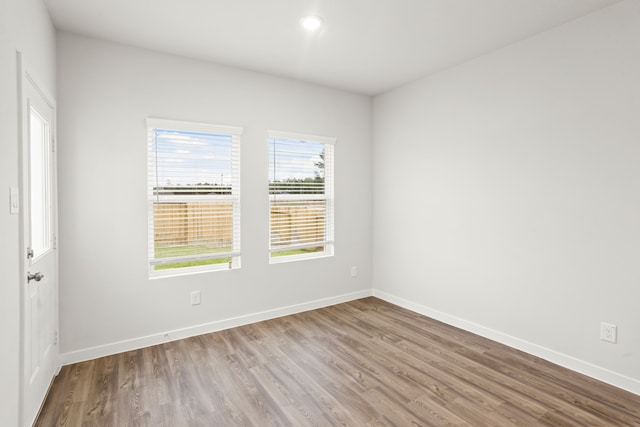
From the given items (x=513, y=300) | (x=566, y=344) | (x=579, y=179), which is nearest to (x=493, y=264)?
(x=513, y=300)

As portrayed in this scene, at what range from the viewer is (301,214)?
165 inches

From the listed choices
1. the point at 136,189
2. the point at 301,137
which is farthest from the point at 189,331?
the point at 301,137

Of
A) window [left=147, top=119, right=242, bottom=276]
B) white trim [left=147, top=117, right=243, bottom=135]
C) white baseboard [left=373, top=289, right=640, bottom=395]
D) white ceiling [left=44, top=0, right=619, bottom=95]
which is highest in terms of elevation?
white ceiling [left=44, top=0, right=619, bottom=95]

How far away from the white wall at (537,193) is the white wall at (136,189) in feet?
4.81

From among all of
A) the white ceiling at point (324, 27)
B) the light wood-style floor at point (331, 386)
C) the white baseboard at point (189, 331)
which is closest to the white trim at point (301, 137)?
the white ceiling at point (324, 27)

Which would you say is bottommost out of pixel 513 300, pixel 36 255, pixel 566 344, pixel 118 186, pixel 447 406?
pixel 447 406

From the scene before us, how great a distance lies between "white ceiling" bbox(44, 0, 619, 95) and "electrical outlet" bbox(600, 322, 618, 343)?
236 cm

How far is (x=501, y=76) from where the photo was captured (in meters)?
3.20

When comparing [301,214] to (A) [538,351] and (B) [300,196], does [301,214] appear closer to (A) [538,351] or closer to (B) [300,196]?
(B) [300,196]

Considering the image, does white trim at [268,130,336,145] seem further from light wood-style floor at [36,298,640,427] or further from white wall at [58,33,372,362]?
light wood-style floor at [36,298,640,427]

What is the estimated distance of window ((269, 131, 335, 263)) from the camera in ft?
13.0

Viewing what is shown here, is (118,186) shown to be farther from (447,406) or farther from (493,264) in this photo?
(493,264)

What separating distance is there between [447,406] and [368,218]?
108 inches

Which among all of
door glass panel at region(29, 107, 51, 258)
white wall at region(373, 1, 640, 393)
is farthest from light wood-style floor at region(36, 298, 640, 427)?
door glass panel at region(29, 107, 51, 258)
